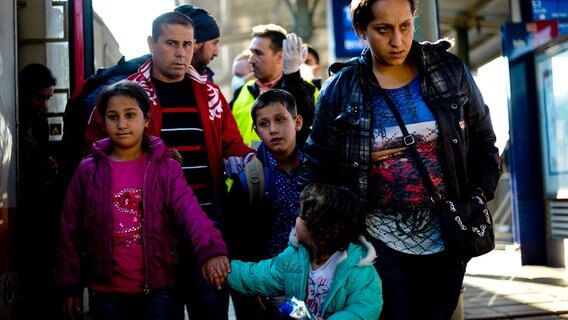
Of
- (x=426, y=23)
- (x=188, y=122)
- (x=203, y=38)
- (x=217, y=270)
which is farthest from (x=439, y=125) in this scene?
(x=426, y=23)

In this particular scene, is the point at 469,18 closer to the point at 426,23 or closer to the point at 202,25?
the point at 426,23

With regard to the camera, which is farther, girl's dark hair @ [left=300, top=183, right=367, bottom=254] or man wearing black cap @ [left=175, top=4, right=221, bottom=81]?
man wearing black cap @ [left=175, top=4, right=221, bottom=81]

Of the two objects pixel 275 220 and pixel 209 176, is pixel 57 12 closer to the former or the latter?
pixel 209 176

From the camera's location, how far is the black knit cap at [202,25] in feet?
14.8

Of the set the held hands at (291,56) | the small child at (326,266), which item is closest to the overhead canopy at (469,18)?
the held hands at (291,56)

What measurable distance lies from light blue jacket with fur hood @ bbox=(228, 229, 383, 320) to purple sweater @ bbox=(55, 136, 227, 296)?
0.23 m

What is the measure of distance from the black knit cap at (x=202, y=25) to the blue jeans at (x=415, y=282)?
6.63 feet

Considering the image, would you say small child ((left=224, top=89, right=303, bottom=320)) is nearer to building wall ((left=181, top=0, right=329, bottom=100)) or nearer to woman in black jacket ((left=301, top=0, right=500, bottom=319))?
woman in black jacket ((left=301, top=0, right=500, bottom=319))

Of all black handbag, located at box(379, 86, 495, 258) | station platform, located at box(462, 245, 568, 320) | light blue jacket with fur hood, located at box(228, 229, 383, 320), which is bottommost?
station platform, located at box(462, 245, 568, 320)

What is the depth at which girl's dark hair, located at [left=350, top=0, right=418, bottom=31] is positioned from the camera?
9.73 feet

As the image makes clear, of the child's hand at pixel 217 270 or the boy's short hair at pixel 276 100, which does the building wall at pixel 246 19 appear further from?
the child's hand at pixel 217 270

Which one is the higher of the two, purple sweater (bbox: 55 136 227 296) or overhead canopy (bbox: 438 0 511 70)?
overhead canopy (bbox: 438 0 511 70)

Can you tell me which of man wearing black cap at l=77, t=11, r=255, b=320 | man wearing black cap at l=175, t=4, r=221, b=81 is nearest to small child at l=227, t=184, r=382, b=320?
man wearing black cap at l=77, t=11, r=255, b=320

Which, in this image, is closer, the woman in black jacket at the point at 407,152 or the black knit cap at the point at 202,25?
the woman in black jacket at the point at 407,152
